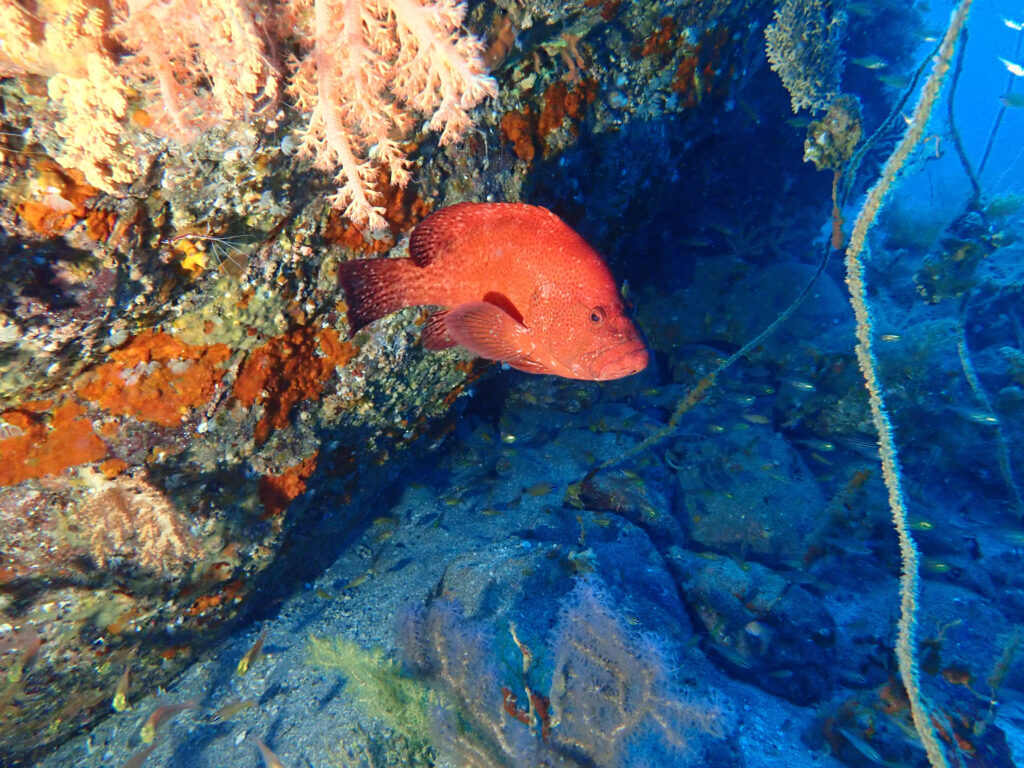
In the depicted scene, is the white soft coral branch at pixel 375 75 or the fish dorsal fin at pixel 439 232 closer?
the white soft coral branch at pixel 375 75

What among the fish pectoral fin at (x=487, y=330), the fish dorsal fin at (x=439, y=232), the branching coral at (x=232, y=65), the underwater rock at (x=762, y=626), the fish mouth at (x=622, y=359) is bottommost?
the underwater rock at (x=762, y=626)

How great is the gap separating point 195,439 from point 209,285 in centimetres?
92

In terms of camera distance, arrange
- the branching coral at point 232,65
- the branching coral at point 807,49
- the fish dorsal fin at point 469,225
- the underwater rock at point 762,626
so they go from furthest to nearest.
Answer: the branching coral at point 807,49
the underwater rock at point 762,626
the fish dorsal fin at point 469,225
the branching coral at point 232,65

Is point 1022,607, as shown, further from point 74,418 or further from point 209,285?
point 74,418

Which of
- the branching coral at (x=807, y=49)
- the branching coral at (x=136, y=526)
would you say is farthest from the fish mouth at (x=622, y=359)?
the branching coral at (x=807, y=49)

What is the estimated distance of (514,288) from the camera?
2.17m

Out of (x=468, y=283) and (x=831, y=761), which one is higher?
(x=468, y=283)

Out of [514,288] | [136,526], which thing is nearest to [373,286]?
[514,288]

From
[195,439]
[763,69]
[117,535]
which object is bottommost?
[117,535]

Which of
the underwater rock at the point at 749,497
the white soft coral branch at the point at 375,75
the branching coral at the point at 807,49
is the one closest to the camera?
the white soft coral branch at the point at 375,75

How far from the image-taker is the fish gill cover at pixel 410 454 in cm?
178

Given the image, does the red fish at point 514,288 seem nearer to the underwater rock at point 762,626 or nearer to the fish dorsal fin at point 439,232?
the fish dorsal fin at point 439,232

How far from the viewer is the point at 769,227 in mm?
8758

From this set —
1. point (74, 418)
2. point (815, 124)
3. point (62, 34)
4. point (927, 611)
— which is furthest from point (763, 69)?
point (74, 418)
